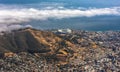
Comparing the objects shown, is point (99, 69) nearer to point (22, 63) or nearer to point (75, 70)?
point (75, 70)

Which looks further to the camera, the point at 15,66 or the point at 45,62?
the point at 45,62

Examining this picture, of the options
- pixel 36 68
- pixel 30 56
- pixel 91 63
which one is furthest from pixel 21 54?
pixel 91 63

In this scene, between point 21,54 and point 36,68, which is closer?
point 36,68

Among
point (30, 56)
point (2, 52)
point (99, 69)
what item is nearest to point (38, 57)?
point (30, 56)

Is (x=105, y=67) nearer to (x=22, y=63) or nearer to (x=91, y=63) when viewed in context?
(x=91, y=63)

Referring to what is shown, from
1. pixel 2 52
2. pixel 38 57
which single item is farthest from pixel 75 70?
pixel 2 52

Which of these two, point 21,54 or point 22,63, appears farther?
point 21,54

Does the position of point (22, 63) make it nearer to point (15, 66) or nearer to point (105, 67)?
point (15, 66)
